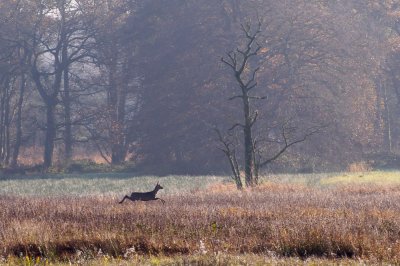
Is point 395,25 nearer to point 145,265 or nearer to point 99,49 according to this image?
point 99,49

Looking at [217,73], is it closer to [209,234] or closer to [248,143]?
[248,143]

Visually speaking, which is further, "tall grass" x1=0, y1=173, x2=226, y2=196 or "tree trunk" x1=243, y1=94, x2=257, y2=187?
"tall grass" x1=0, y1=173, x2=226, y2=196

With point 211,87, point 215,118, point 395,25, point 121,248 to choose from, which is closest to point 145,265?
point 121,248

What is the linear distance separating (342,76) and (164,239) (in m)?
28.9

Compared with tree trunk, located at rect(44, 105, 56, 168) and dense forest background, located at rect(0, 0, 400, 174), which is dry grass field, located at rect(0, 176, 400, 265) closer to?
dense forest background, located at rect(0, 0, 400, 174)

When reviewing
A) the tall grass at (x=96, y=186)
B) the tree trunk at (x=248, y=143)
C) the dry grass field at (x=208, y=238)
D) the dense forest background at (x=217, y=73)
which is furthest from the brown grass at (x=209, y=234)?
the dense forest background at (x=217, y=73)

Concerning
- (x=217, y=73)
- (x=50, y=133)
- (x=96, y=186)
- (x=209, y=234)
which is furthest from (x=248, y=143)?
(x=50, y=133)

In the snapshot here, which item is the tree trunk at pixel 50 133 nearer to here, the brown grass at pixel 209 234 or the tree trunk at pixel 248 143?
the tree trunk at pixel 248 143

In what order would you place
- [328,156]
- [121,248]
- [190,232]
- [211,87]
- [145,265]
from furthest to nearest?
[211,87], [328,156], [190,232], [121,248], [145,265]

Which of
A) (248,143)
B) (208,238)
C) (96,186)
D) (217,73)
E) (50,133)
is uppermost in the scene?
(217,73)

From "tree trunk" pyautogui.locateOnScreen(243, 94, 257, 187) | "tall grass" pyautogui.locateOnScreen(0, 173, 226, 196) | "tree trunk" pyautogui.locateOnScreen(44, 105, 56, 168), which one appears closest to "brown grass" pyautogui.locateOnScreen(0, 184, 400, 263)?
"tree trunk" pyautogui.locateOnScreen(243, 94, 257, 187)

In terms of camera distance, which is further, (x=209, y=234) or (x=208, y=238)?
(x=209, y=234)

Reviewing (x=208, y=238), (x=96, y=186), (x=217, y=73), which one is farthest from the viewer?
(x=217, y=73)

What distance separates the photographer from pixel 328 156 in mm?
31641
